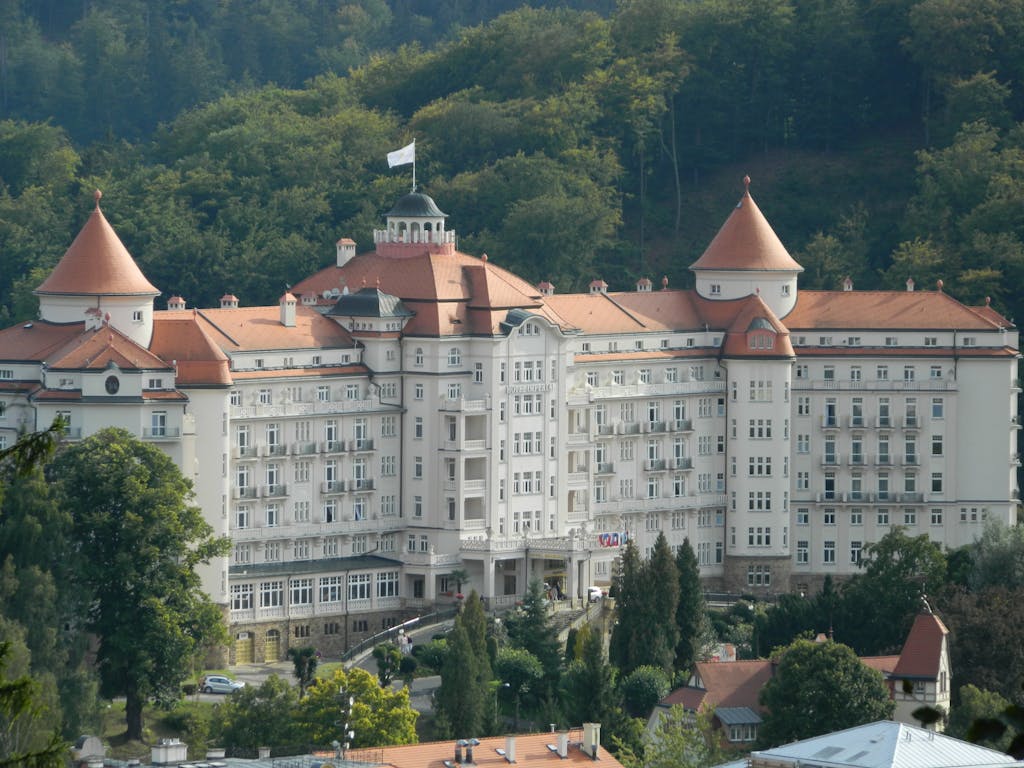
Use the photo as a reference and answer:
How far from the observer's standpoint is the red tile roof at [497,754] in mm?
87938

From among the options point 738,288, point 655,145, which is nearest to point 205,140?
point 655,145

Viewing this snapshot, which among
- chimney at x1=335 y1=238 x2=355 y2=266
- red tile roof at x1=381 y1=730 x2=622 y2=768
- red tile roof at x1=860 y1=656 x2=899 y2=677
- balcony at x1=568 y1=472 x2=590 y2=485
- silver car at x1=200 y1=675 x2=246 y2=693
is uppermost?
chimney at x1=335 y1=238 x2=355 y2=266

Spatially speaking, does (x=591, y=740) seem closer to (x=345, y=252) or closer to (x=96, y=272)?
(x=96, y=272)

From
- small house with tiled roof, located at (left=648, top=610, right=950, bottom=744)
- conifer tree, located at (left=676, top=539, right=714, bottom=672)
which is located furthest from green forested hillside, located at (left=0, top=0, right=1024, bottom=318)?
small house with tiled roof, located at (left=648, top=610, right=950, bottom=744)

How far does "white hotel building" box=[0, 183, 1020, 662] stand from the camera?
117 m

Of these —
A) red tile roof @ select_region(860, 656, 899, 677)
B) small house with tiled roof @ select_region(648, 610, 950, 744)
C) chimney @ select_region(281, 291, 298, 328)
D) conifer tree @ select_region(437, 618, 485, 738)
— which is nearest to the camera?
conifer tree @ select_region(437, 618, 485, 738)

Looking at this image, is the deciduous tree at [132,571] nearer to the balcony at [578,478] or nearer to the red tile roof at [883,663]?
the red tile roof at [883,663]

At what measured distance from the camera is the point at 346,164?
168 metres

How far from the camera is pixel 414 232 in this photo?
126375 millimetres

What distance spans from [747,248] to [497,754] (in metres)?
47.0

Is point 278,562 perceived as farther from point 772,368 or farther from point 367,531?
point 772,368

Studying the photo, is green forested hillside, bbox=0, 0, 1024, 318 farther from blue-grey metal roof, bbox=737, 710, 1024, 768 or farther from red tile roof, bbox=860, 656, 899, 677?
blue-grey metal roof, bbox=737, 710, 1024, 768

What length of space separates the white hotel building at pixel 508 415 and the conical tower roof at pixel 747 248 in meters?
0.14

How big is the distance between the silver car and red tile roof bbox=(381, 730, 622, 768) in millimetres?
18807
